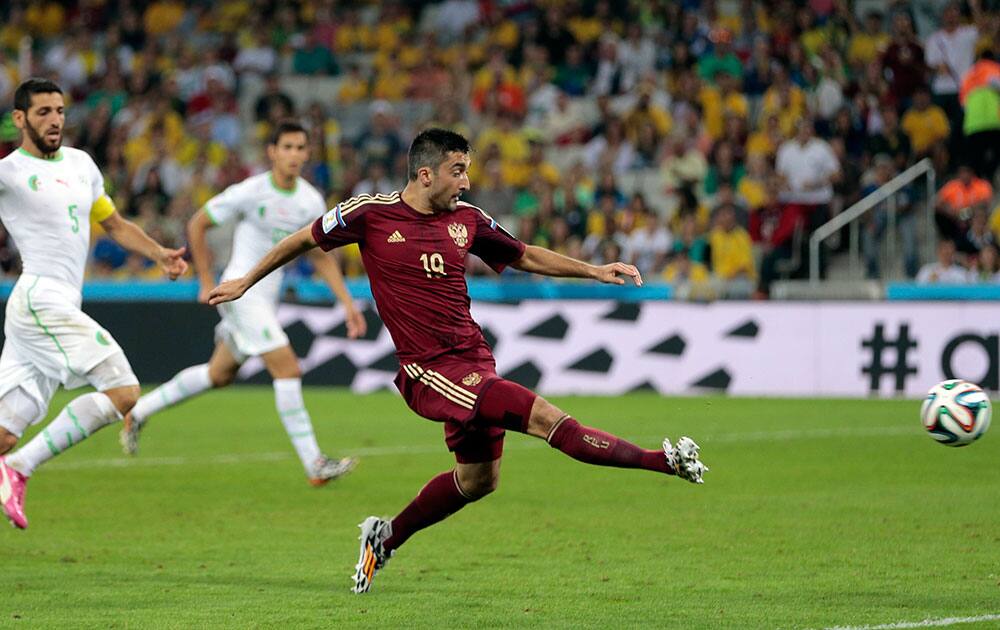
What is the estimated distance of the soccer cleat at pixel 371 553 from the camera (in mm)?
7477

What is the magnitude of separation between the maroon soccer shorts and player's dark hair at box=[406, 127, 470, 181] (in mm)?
877

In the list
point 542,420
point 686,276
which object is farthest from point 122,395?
point 686,276

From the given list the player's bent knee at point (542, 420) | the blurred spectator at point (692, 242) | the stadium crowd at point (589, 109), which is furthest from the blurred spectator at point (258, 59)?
the player's bent knee at point (542, 420)

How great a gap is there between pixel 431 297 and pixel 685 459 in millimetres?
1503

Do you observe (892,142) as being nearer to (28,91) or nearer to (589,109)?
(589,109)

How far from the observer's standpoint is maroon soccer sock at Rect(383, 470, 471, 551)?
24.7 feet

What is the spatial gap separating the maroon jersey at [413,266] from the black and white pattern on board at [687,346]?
11.1 metres

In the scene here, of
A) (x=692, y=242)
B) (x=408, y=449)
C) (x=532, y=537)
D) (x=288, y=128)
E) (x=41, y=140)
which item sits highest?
(x=41, y=140)

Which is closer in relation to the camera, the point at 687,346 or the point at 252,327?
the point at 252,327

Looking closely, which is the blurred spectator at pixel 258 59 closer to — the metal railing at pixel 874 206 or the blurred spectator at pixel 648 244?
the blurred spectator at pixel 648 244

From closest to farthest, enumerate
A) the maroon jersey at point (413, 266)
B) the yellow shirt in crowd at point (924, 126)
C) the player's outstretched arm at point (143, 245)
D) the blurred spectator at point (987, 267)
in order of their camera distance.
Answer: the maroon jersey at point (413, 266)
the player's outstretched arm at point (143, 245)
the blurred spectator at point (987, 267)
the yellow shirt in crowd at point (924, 126)

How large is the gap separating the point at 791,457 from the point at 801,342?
5.43 meters

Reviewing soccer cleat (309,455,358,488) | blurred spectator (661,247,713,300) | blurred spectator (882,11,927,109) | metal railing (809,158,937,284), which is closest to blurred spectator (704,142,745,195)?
blurred spectator (661,247,713,300)

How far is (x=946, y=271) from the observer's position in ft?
60.6
